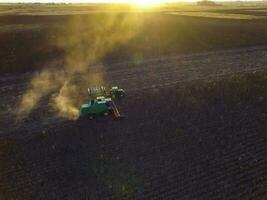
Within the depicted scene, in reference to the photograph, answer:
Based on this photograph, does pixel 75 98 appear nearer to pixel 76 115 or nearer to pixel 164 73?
pixel 76 115

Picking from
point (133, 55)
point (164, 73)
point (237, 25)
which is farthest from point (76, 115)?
point (237, 25)

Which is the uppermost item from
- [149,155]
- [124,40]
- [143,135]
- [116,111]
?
[116,111]

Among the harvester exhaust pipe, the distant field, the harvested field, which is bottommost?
the distant field

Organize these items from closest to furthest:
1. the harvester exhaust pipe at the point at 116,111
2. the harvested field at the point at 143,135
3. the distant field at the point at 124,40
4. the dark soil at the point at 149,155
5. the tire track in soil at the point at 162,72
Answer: the dark soil at the point at 149,155 → the harvested field at the point at 143,135 → the harvester exhaust pipe at the point at 116,111 → the tire track in soil at the point at 162,72 → the distant field at the point at 124,40

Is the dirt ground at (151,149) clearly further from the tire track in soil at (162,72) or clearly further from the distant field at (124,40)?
the distant field at (124,40)

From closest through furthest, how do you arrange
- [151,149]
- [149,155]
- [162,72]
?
[149,155], [151,149], [162,72]

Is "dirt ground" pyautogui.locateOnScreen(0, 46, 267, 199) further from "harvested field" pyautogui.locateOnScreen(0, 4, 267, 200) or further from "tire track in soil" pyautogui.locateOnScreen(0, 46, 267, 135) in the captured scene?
"tire track in soil" pyautogui.locateOnScreen(0, 46, 267, 135)

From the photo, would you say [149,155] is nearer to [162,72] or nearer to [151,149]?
[151,149]

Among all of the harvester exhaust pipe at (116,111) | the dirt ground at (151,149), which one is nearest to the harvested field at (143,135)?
the dirt ground at (151,149)

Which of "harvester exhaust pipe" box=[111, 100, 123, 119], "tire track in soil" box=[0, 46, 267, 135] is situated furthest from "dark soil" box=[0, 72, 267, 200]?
"tire track in soil" box=[0, 46, 267, 135]

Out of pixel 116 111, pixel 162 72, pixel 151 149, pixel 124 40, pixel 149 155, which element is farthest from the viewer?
pixel 124 40

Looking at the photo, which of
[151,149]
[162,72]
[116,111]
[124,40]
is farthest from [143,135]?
[124,40]

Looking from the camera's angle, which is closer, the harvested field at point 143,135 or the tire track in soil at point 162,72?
the harvested field at point 143,135
